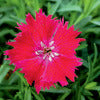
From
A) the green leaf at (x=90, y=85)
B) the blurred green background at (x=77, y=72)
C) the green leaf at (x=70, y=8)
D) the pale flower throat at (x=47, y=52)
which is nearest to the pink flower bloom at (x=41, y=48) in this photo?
the pale flower throat at (x=47, y=52)

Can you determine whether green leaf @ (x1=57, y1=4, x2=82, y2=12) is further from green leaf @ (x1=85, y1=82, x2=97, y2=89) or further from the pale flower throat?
green leaf @ (x1=85, y1=82, x2=97, y2=89)

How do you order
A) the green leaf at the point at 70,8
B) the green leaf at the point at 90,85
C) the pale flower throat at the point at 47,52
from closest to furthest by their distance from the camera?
the pale flower throat at the point at 47,52 < the green leaf at the point at 90,85 < the green leaf at the point at 70,8

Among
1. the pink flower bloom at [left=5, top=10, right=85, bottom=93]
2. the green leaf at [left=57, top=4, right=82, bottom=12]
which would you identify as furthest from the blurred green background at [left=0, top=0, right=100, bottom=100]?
the pink flower bloom at [left=5, top=10, right=85, bottom=93]

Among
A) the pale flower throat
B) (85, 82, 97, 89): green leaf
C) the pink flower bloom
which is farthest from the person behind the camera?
(85, 82, 97, 89): green leaf

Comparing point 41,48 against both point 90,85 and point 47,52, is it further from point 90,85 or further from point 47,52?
point 90,85

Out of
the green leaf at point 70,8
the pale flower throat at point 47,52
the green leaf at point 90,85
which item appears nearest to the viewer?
the pale flower throat at point 47,52

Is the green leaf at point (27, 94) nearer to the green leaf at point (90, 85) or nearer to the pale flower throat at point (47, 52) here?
the pale flower throat at point (47, 52)

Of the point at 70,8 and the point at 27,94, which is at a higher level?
the point at 70,8

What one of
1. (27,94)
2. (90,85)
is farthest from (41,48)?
(90,85)
